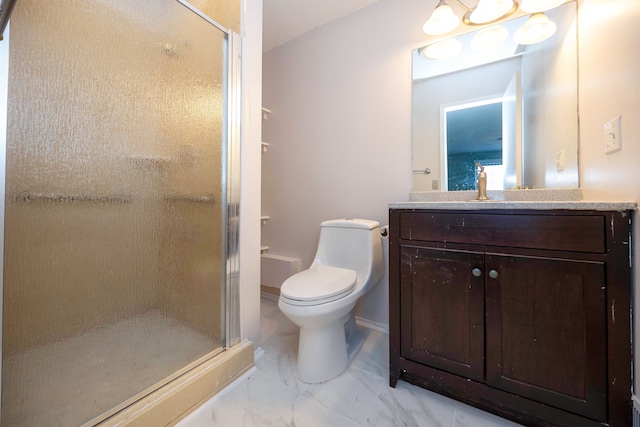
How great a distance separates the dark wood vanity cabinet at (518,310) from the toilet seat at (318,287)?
24 centimetres

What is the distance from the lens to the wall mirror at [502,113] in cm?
122

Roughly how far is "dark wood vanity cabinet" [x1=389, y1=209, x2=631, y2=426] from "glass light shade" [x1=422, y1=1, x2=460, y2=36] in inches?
42.3

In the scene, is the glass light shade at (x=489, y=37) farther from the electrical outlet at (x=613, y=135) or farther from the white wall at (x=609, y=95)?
the electrical outlet at (x=613, y=135)

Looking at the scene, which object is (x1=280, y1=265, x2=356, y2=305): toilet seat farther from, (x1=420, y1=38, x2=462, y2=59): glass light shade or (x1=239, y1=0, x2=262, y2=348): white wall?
(x1=420, y1=38, x2=462, y2=59): glass light shade

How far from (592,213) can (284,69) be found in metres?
2.17

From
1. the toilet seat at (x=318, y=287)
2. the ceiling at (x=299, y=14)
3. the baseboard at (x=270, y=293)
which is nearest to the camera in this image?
the toilet seat at (x=318, y=287)

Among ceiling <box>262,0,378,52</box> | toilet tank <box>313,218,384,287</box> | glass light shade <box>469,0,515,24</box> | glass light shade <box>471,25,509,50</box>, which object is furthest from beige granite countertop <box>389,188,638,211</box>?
ceiling <box>262,0,378,52</box>

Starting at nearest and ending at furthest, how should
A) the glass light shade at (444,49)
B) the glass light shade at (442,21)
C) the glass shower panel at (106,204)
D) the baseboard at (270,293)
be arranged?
the glass shower panel at (106,204) < the glass light shade at (442,21) < the glass light shade at (444,49) < the baseboard at (270,293)

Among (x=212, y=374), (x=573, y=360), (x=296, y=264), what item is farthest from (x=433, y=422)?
(x=296, y=264)

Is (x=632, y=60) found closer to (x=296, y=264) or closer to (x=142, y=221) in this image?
(x=142, y=221)

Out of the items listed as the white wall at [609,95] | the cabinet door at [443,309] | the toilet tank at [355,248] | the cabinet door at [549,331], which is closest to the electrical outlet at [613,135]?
the white wall at [609,95]

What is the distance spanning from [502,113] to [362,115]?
0.81 meters

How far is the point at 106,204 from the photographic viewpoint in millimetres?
868

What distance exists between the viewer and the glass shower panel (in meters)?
0.72
